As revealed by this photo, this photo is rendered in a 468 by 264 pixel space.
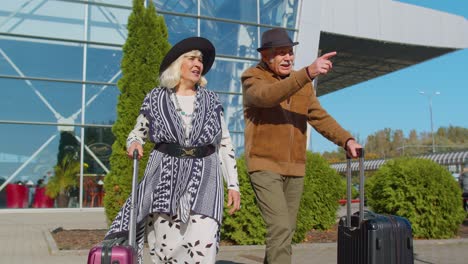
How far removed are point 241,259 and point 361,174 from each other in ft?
11.6

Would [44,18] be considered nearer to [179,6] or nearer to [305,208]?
[179,6]

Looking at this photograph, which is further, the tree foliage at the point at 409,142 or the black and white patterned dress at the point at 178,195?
the tree foliage at the point at 409,142

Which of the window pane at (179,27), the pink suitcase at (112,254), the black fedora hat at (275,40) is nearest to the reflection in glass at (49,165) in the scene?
the window pane at (179,27)

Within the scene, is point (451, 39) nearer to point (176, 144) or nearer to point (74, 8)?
point (74, 8)

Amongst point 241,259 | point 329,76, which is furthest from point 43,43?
point 329,76

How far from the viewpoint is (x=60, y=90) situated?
1495 centimetres

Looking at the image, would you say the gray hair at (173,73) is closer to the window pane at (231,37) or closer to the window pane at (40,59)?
the window pane at (40,59)

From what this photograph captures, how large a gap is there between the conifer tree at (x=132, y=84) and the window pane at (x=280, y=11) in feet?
30.9

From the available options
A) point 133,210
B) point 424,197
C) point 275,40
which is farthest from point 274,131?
point 424,197

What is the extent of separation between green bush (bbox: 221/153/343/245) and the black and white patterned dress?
446 centimetres

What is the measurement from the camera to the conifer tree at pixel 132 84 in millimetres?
8242

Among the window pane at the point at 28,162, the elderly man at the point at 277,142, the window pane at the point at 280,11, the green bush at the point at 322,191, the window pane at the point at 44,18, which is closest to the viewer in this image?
the elderly man at the point at 277,142

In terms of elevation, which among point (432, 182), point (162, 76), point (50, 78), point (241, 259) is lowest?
point (241, 259)

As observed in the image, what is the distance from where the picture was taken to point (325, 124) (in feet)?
13.4
